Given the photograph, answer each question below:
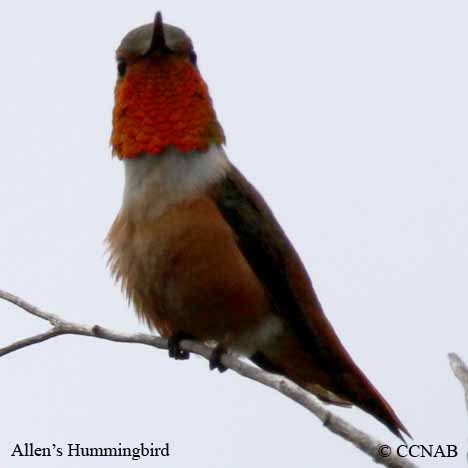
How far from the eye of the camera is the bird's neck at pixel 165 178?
729cm

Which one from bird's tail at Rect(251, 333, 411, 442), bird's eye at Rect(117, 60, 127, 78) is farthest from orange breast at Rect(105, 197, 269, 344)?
bird's eye at Rect(117, 60, 127, 78)

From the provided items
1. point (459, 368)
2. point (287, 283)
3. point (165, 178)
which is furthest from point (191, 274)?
point (459, 368)

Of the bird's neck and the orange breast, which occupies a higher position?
A: the bird's neck

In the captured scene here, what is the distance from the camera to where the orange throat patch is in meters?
7.52

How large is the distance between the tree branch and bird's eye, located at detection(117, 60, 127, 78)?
1.83m

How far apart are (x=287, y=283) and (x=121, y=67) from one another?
182 centimetres

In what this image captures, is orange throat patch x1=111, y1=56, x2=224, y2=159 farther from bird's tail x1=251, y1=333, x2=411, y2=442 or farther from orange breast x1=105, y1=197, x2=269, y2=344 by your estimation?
bird's tail x1=251, y1=333, x2=411, y2=442

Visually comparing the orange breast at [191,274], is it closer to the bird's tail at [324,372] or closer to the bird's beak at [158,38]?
the bird's tail at [324,372]

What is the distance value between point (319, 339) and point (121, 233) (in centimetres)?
149

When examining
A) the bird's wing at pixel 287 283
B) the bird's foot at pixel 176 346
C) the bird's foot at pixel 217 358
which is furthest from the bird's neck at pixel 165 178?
the bird's foot at pixel 217 358

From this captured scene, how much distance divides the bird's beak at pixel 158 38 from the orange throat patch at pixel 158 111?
7 centimetres

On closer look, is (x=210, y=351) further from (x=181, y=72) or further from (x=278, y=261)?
(x=181, y=72)

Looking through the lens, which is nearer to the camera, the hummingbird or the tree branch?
the tree branch

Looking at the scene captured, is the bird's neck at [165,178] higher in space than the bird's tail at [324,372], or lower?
higher
